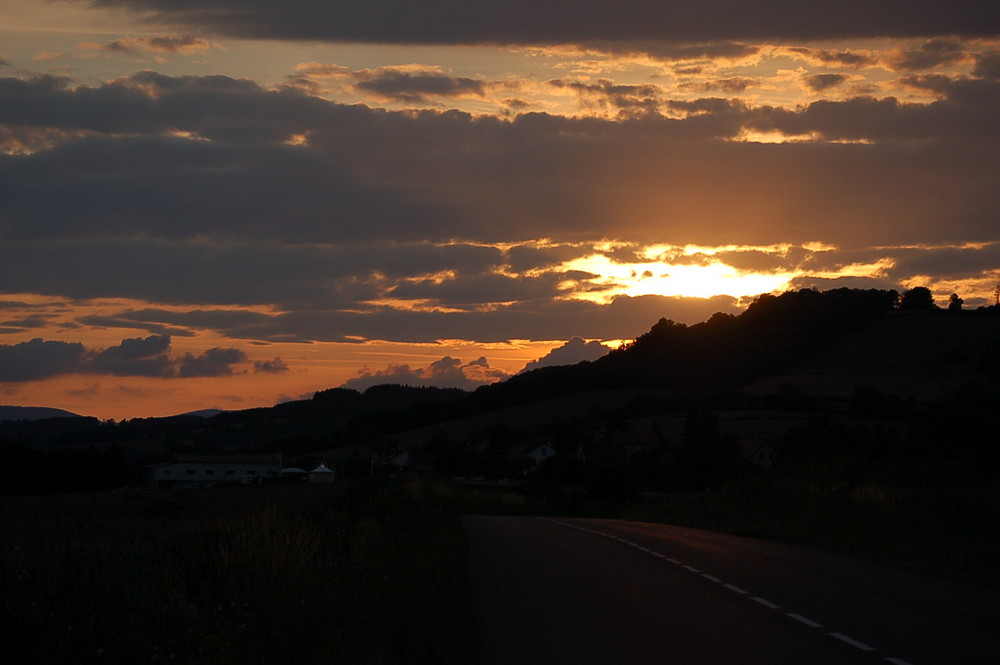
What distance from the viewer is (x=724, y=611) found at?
14078 mm

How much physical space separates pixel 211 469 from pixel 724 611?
159067mm

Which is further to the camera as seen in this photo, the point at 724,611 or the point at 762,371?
the point at 762,371

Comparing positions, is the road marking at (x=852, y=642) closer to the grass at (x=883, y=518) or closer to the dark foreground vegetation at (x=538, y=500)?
the dark foreground vegetation at (x=538, y=500)

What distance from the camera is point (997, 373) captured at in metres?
124

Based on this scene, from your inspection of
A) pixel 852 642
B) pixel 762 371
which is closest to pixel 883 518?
pixel 852 642

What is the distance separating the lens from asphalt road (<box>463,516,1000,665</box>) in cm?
1096

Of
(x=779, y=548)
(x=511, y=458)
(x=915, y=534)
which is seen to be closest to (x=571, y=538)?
(x=779, y=548)

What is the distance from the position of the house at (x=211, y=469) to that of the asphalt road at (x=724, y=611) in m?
142

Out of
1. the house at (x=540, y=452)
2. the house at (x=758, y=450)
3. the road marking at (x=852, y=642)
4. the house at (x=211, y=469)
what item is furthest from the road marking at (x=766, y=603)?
the house at (x=211, y=469)

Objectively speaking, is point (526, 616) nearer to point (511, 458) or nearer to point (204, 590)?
point (204, 590)

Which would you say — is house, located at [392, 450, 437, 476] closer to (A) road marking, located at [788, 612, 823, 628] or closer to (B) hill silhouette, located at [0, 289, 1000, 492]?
(B) hill silhouette, located at [0, 289, 1000, 492]

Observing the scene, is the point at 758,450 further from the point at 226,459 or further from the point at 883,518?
the point at 226,459

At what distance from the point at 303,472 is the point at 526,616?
127949 mm

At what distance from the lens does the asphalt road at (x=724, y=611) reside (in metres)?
11.0
